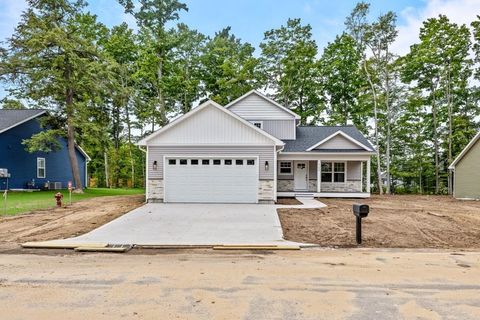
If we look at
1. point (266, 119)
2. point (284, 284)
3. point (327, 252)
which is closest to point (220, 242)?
point (327, 252)

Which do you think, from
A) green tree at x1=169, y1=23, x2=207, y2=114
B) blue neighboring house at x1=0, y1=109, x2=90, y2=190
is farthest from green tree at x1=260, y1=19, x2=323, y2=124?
blue neighboring house at x1=0, y1=109, x2=90, y2=190

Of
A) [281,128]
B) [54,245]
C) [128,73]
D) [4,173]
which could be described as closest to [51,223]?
[54,245]

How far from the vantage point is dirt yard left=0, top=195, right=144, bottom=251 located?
7867 millimetres

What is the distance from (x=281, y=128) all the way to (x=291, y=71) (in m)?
11.6

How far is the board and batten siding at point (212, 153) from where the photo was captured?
584 inches

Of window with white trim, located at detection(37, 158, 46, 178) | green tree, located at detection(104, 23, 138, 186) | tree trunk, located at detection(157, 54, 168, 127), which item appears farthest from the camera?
green tree, located at detection(104, 23, 138, 186)

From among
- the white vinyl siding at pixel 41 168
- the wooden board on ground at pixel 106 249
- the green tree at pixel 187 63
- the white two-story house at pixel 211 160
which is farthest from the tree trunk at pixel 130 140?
the wooden board on ground at pixel 106 249

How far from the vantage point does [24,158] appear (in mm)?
21141

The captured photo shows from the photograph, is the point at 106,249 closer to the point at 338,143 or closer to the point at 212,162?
the point at 212,162

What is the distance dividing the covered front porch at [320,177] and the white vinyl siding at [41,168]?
16.1m

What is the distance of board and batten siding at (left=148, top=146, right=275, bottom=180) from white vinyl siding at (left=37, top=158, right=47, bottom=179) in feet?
39.2

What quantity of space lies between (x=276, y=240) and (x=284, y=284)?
3002 millimetres

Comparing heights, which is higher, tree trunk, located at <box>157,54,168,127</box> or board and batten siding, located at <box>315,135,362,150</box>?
tree trunk, located at <box>157,54,168,127</box>

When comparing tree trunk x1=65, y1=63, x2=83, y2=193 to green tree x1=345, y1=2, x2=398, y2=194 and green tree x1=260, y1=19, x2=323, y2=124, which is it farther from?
green tree x1=345, y1=2, x2=398, y2=194
